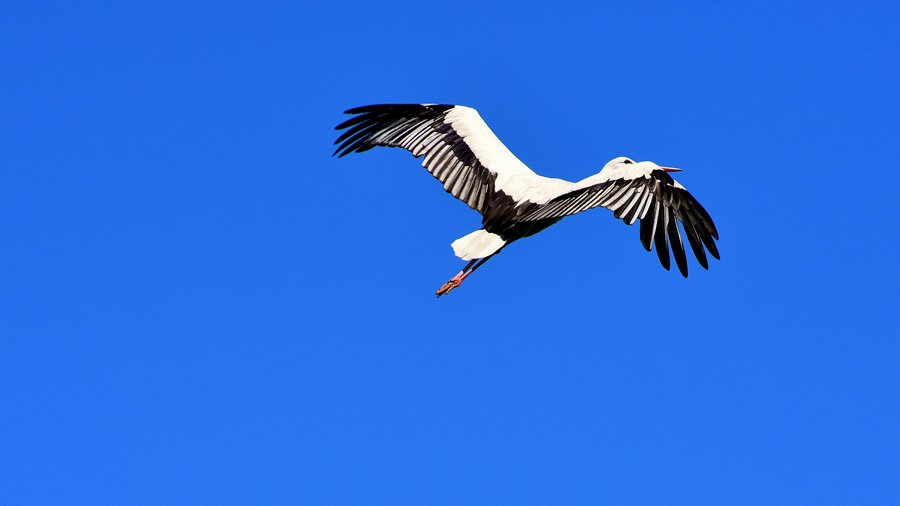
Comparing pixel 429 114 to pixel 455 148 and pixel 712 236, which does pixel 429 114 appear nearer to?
pixel 455 148

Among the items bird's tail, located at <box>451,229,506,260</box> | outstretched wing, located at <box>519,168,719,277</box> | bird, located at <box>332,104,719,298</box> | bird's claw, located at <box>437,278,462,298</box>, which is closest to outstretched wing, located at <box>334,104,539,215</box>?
bird, located at <box>332,104,719,298</box>

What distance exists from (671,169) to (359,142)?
5667mm

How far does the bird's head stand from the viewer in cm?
1375

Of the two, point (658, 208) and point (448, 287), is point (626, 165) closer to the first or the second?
point (658, 208)

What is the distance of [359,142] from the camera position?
17.4 metres

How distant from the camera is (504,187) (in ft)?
50.8

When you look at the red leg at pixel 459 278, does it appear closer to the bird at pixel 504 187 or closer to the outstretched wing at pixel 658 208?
the bird at pixel 504 187

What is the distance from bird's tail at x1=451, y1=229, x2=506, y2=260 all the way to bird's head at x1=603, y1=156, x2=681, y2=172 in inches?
82.1

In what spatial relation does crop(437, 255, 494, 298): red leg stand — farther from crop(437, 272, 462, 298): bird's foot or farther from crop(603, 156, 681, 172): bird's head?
crop(603, 156, 681, 172): bird's head

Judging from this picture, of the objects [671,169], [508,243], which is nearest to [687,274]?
[671,169]

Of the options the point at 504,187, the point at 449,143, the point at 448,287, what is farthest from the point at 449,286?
the point at 449,143

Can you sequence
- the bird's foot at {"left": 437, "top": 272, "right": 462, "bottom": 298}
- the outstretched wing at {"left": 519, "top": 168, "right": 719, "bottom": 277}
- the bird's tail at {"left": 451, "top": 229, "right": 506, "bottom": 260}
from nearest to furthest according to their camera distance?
the outstretched wing at {"left": 519, "top": 168, "right": 719, "bottom": 277}
the bird's tail at {"left": 451, "top": 229, "right": 506, "bottom": 260}
the bird's foot at {"left": 437, "top": 272, "right": 462, "bottom": 298}

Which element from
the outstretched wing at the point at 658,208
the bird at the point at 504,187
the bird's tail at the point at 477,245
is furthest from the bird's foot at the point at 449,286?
the outstretched wing at the point at 658,208

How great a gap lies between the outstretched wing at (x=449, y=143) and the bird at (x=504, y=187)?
16mm
